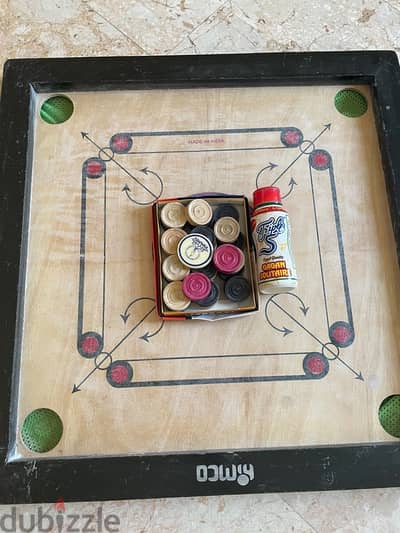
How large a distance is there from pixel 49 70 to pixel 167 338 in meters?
0.61

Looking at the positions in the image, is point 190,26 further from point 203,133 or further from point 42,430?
point 42,430

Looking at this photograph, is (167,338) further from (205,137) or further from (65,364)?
(205,137)

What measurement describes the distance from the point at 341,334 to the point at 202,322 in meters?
0.26

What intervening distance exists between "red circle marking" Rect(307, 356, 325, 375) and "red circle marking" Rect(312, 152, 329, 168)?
39 centimetres

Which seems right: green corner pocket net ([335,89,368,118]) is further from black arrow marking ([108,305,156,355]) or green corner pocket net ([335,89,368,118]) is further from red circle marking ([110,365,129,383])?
red circle marking ([110,365,129,383])

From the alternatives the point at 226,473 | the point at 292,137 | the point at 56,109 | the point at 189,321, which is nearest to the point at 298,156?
the point at 292,137

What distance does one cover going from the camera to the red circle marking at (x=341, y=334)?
0.97 meters

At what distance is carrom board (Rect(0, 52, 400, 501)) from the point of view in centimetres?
88

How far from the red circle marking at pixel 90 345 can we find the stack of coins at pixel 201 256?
5.8 inches

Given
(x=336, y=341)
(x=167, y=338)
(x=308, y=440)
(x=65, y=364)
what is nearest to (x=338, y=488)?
(x=308, y=440)

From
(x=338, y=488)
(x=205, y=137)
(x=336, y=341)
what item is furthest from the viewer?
(x=205, y=137)

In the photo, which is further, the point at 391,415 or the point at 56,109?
the point at 56,109

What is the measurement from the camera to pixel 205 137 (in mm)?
1096

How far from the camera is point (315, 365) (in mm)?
953
